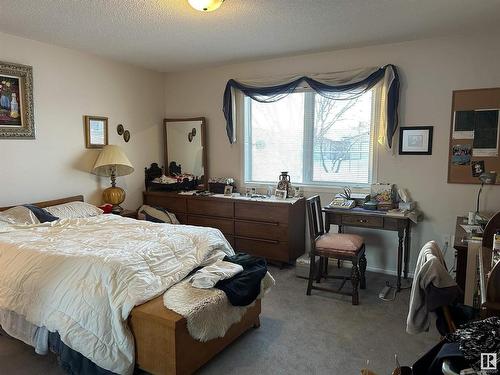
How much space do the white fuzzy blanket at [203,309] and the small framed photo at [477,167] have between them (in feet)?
8.42

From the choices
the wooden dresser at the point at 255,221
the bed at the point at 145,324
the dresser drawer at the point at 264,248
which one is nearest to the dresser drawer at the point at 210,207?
the wooden dresser at the point at 255,221

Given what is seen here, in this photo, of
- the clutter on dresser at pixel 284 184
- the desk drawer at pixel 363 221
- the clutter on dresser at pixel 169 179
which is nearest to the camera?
the desk drawer at pixel 363 221

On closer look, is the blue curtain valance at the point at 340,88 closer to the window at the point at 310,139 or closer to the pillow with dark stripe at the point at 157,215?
the window at the point at 310,139

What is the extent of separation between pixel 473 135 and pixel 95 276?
342 centimetres

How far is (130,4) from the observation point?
273cm

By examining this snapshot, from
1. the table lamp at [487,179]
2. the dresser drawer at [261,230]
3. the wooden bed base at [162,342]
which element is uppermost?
the table lamp at [487,179]

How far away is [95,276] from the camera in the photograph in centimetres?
222

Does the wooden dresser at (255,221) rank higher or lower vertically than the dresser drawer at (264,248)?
higher

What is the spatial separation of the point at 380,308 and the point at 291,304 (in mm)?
755

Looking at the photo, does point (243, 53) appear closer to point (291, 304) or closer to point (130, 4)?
point (130, 4)

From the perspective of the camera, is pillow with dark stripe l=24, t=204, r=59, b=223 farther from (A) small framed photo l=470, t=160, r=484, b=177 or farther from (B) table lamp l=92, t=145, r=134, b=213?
(A) small framed photo l=470, t=160, r=484, b=177

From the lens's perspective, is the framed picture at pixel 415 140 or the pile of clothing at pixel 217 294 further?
the framed picture at pixel 415 140

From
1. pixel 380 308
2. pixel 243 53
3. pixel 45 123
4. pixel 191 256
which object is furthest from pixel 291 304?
pixel 45 123

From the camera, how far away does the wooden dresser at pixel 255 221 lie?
4.07 metres
